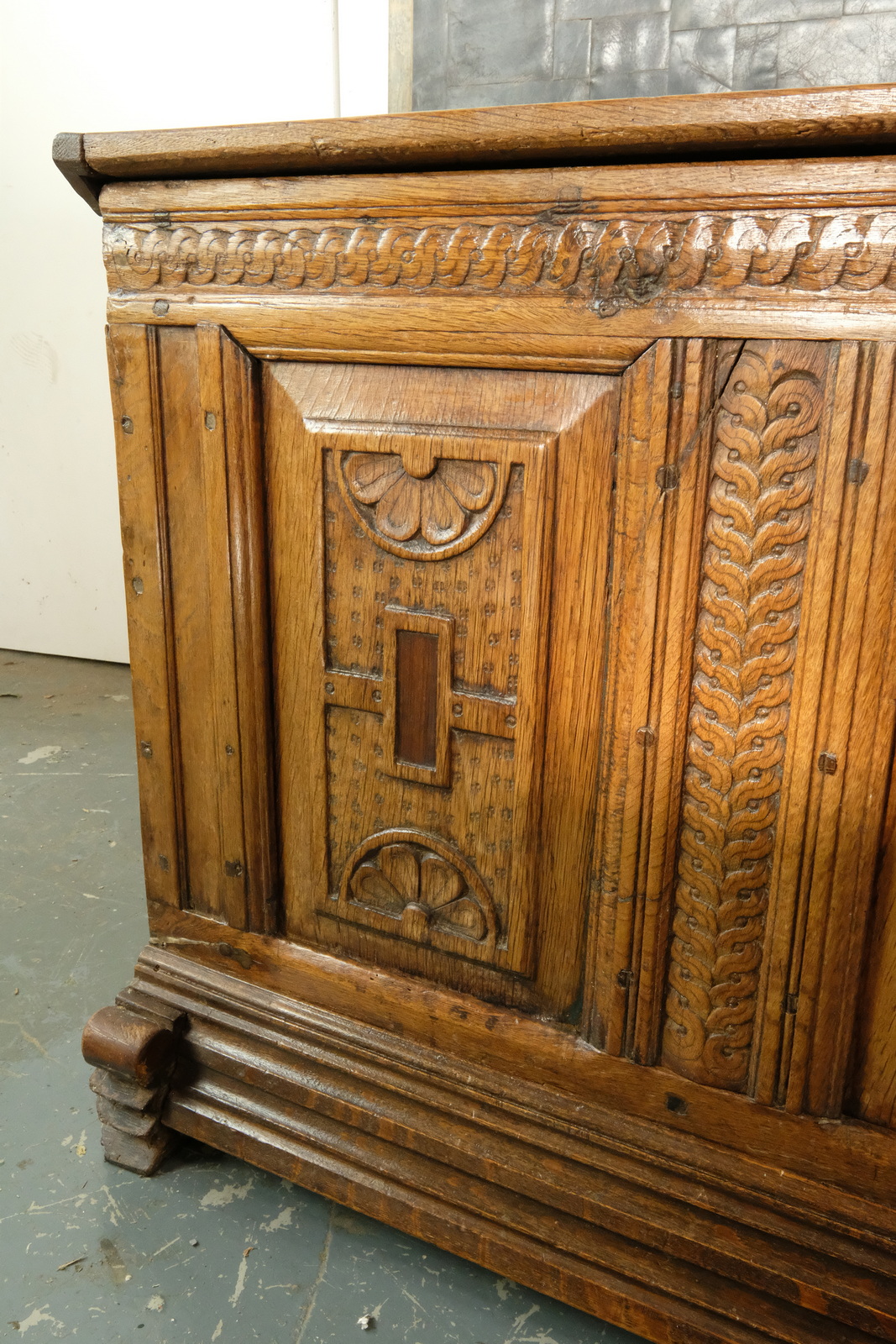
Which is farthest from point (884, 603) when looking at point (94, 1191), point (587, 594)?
point (94, 1191)

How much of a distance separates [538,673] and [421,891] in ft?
1.02

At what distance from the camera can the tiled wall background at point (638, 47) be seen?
2045 mm

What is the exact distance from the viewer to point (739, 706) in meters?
0.89

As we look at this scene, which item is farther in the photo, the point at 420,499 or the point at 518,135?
the point at 420,499

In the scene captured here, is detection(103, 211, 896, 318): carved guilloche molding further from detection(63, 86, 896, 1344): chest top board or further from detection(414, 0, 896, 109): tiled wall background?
detection(414, 0, 896, 109): tiled wall background

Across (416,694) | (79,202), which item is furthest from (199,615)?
(79,202)

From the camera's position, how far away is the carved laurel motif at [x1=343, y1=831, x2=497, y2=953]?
1.09m

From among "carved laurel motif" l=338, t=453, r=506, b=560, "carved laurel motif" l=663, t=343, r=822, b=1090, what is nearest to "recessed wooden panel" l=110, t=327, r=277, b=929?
"carved laurel motif" l=338, t=453, r=506, b=560

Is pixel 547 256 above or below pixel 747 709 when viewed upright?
above

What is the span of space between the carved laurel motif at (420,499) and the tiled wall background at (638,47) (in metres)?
1.51

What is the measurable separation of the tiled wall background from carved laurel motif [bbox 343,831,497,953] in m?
1.75

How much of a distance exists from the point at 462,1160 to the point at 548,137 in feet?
3.36

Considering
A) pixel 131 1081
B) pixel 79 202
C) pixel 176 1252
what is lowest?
pixel 176 1252

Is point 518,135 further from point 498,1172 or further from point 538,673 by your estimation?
point 498,1172
